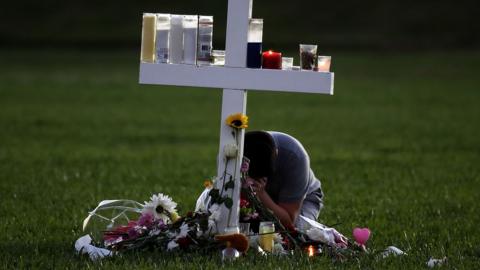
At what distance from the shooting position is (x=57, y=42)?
53.5 meters

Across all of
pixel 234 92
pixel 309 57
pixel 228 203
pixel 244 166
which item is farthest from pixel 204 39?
pixel 228 203

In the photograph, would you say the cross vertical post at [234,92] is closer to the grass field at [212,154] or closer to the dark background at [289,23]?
the grass field at [212,154]

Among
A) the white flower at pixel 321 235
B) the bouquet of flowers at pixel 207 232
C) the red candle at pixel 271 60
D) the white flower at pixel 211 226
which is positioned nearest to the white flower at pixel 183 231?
the bouquet of flowers at pixel 207 232

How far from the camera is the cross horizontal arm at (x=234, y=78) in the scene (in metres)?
7.27

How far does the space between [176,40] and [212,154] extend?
8.89m

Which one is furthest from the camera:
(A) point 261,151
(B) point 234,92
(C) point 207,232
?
(A) point 261,151

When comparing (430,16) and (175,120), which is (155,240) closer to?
(175,120)

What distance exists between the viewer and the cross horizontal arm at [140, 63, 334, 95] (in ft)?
23.8

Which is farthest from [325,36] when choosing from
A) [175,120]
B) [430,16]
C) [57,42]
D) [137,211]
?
[137,211]

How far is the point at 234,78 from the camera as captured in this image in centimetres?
739

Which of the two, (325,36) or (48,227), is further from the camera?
(325,36)

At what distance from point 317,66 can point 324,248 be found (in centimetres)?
130

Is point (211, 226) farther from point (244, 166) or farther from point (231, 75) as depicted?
point (231, 75)

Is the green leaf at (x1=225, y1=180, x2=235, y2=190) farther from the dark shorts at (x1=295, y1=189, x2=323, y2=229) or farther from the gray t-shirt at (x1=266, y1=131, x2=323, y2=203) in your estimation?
the dark shorts at (x1=295, y1=189, x2=323, y2=229)
